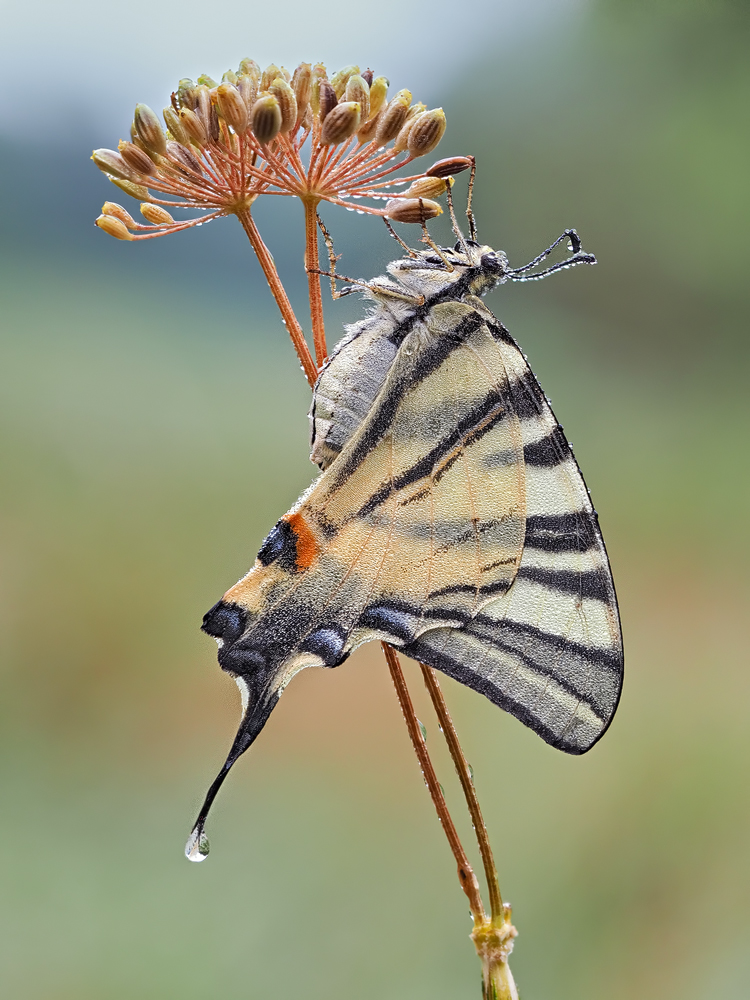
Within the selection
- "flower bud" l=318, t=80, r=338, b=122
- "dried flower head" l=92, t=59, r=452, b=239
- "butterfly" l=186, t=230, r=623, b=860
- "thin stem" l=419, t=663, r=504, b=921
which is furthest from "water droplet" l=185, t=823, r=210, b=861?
"flower bud" l=318, t=80, r=338, b=122

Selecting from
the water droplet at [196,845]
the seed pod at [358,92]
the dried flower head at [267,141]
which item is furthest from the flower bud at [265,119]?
the water droplet at [196,845]

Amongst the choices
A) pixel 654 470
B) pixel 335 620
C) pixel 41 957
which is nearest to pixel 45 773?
pixel 41 957

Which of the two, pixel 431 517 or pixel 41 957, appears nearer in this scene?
pixel 431 517

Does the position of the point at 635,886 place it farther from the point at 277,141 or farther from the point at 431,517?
the point at 277,141

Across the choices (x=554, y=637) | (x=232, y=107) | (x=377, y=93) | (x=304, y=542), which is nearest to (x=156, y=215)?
(x=232, y=107)

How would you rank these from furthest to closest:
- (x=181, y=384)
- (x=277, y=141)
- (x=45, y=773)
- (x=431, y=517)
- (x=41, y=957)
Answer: (x=181, y=384) < (x=45, y=773) < (x=41, y=957) < (x=431, y=517) < (x=277, y=141)

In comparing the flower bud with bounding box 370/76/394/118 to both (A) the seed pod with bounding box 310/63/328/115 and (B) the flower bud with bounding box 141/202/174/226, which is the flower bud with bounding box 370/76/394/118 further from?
(B) the flower bud with bounding box 141/202/174/226
